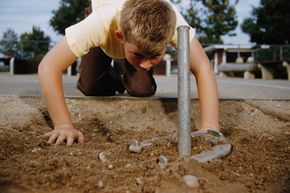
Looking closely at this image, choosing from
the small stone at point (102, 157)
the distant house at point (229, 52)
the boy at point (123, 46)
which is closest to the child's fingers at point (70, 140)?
the boy at point (123, 46)

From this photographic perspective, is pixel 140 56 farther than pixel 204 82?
No

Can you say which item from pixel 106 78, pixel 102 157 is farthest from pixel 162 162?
pixel 106 78

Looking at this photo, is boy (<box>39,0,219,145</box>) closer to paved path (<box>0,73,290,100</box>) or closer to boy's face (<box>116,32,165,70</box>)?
boy's face (<box>116,32,165,70</box>)

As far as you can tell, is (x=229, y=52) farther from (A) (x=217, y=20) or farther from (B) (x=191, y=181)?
(B) (x=191, y=181)

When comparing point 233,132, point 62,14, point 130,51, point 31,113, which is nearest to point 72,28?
point 130,51

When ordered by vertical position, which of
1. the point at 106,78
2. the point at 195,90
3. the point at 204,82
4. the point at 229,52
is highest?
the point at 204,82

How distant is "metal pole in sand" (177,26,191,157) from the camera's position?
1.59 m

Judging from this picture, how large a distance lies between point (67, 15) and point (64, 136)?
144 feet

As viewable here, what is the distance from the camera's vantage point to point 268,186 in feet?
4.70

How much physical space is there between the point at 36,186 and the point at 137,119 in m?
1.54

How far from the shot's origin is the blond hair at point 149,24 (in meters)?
1.77

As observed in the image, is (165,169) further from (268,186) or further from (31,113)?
(31,113)

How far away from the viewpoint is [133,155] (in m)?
1.69

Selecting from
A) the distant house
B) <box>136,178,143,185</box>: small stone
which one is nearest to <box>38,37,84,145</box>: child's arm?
<box>136,178,143,185</box>: small stone
